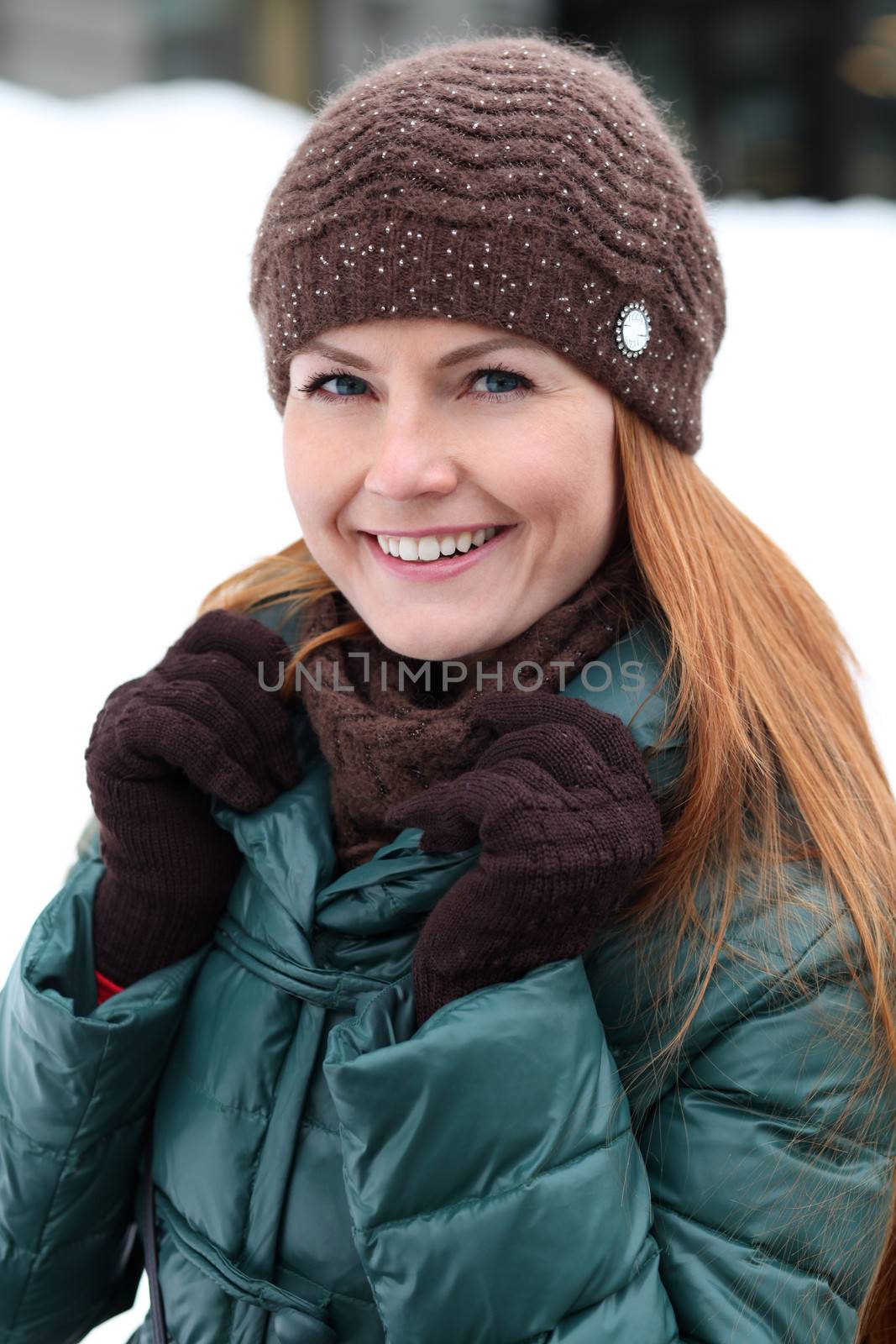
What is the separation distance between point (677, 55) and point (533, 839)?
2.67m

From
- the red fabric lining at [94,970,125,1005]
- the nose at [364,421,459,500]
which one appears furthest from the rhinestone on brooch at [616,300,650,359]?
the red fabric lining at [94,970,125,1005]

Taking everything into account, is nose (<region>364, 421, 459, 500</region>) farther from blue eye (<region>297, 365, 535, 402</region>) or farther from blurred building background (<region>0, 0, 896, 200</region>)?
blurred building background (<region>0, 0, 896, 200</region>)

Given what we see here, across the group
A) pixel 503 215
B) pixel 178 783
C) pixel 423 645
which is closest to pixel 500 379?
pixel 503 215

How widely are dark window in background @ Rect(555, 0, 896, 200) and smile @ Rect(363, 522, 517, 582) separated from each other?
2110 mm

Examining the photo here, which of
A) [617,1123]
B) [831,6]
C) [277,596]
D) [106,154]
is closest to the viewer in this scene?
[617,1123]

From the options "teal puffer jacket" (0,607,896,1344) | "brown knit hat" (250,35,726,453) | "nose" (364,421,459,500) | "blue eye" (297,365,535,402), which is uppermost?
"brown knit hat" (250,35,726,453)

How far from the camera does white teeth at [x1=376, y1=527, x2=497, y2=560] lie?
41.8 inches

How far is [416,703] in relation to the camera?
1.17 meters

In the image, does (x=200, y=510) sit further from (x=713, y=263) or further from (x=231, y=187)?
(x=713, y=263)

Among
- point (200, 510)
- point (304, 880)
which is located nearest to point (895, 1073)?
point (304, 880)

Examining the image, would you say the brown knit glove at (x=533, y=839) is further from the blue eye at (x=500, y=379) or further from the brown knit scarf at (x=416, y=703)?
the blue eye at (x=500, y=379)

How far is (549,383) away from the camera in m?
1.01

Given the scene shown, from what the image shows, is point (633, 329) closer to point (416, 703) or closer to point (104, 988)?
point (416, 703)

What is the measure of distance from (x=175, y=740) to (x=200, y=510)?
1.75m
